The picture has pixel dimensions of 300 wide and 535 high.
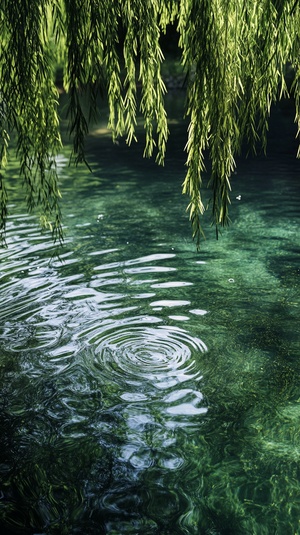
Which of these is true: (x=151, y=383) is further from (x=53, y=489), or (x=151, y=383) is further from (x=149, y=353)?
(x=53, y=489)

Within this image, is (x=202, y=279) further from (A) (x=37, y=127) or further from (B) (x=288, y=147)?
(B) (x=288, y=147)

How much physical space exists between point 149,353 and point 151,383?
489 millimetres

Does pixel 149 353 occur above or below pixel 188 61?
below

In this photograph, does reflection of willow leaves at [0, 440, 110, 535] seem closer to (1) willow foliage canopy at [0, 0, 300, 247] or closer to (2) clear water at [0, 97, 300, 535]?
(2) clear water at [0, 97, 300, 535]

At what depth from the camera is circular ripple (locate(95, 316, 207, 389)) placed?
5074mm

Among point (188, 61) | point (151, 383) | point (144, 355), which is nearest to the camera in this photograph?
point (188, 61)

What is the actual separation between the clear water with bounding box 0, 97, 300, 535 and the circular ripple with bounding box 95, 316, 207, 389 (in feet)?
0.05

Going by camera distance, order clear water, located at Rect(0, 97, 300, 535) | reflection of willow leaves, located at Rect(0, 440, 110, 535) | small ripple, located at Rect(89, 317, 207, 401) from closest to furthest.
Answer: reflection of willow leaves, located at Rect(0, 440, 110, 535) < clear water, located at Rect(0, 97, 300, 535) < small ripple, located at Rect(89, 317, 207, 401)

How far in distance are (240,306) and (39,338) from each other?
207 cm

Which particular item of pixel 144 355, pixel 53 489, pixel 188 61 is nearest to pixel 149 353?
pixel 144 355

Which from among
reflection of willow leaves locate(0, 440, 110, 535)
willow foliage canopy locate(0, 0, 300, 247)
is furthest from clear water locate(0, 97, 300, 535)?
willow foliage canopy locate(0, 0, 300, 247)

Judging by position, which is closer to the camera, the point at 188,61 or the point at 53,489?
the point at 188,61

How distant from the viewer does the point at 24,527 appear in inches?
135

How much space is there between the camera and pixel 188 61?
7.78 ft
